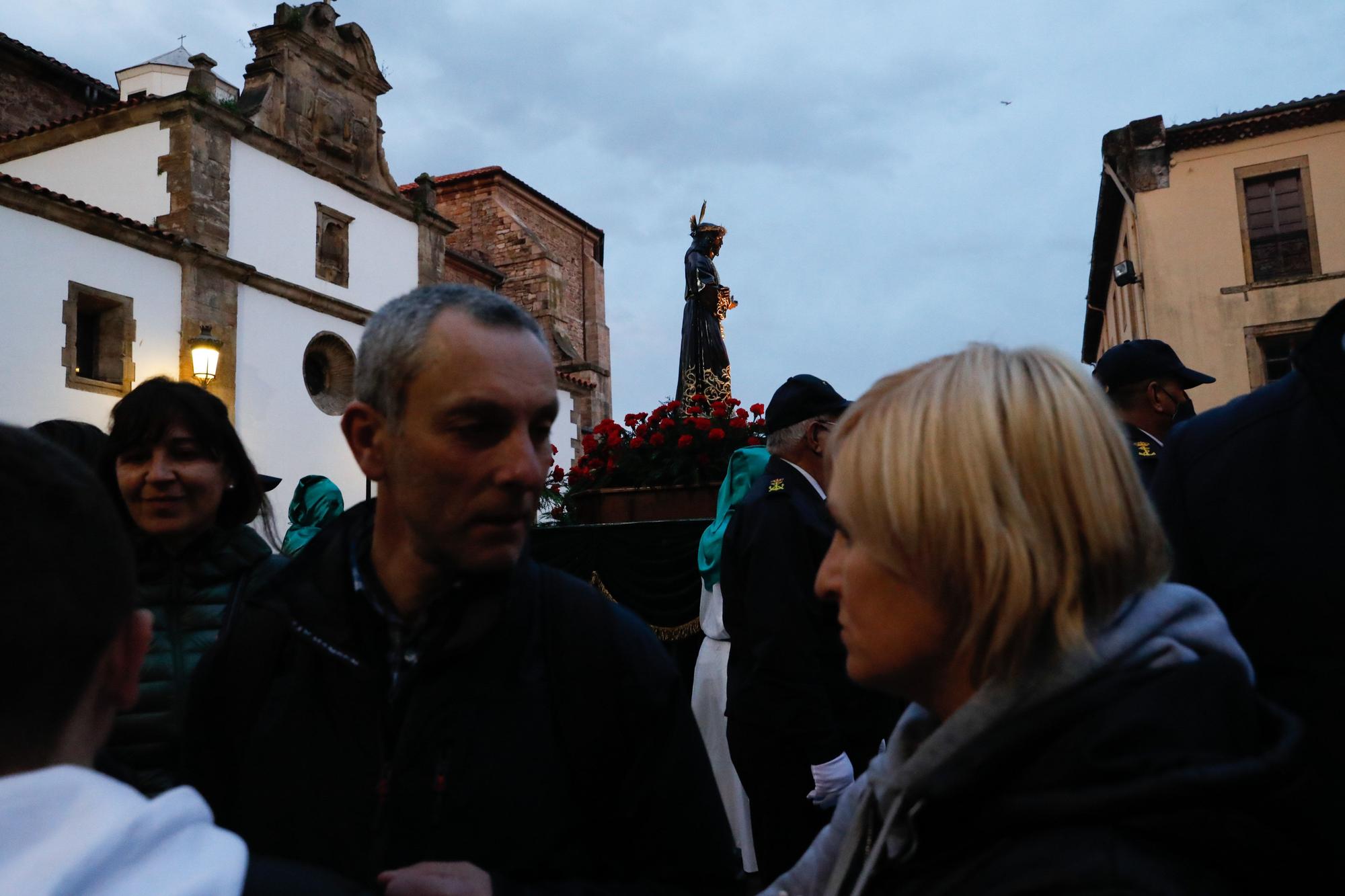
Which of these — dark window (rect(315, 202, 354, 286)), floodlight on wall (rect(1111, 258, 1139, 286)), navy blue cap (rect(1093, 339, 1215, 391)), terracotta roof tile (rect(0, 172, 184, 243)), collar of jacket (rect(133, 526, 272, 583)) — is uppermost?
dark window (rect(315, 202, 354, 286))

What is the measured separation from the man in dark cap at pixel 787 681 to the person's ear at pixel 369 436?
171 centimetres

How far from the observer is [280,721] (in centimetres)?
153

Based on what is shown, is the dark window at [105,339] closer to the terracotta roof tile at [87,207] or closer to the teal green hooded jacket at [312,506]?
the terracotta roof tile at [87,207]

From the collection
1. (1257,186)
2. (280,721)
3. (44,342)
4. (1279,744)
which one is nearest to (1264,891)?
(1279,744)

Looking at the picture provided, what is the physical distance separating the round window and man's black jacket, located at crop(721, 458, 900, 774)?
1617 centimetres

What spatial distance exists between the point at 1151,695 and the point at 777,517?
8.36 feet

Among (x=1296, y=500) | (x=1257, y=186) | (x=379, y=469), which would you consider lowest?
(x=1296, y=500)

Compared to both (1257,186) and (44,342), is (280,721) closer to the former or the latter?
(44,342)

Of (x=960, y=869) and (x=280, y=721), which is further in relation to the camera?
(x=280, y=721)

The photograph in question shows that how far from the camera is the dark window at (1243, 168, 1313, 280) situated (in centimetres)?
1919

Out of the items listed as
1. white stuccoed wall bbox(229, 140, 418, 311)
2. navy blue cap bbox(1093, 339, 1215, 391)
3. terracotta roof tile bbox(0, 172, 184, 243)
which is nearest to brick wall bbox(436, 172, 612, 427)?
white stuccoed wall bbox(229, 140, 418, 311)

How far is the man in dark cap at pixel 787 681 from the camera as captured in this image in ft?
10.7

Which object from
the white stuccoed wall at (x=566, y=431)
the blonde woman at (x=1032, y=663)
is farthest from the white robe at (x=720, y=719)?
the white stuccoed wall at (x=566, y=431)

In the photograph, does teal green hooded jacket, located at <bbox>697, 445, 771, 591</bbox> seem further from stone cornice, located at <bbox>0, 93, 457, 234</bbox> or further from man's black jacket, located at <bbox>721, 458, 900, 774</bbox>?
stone cornice, located at <bbox>0, 93, 457, 234</bbox>
